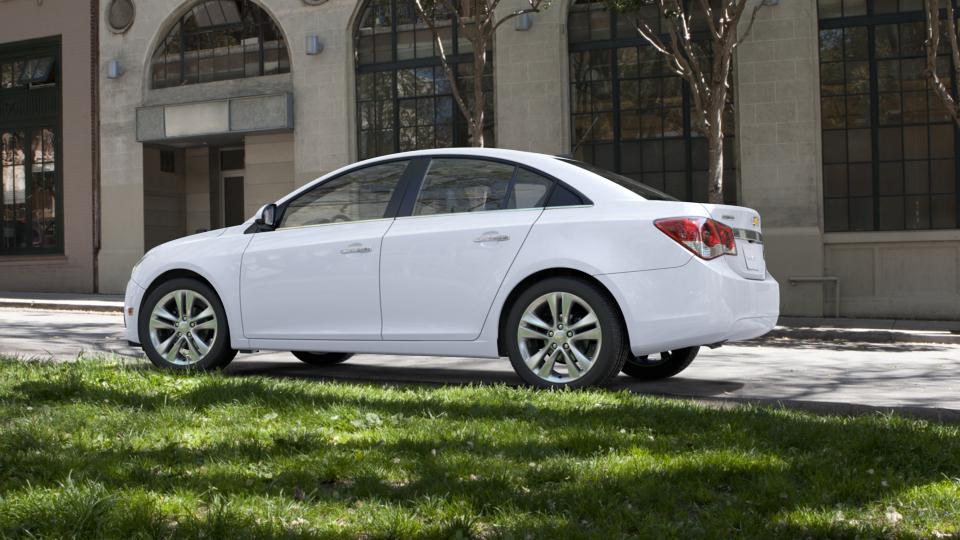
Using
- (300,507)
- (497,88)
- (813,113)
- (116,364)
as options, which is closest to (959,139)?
(813,113)

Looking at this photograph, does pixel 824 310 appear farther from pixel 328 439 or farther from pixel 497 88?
pixel 328 439

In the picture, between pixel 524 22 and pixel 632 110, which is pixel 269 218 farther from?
pixel 524 22

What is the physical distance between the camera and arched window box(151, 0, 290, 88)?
22.1 m

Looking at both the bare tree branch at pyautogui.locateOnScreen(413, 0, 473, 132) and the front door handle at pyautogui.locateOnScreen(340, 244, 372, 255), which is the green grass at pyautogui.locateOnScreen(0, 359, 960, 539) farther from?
the bare tree branch at pyautogui.locateOnScreen(413, 0, 473, 132)

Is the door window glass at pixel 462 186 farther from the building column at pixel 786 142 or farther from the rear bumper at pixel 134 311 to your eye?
the building column at pixel 786 142

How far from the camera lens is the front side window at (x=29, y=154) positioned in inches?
963

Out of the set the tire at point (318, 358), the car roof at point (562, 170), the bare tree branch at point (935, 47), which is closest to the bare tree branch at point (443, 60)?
the bare tree branch at point (935, 47)

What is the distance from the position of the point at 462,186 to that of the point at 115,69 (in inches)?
730

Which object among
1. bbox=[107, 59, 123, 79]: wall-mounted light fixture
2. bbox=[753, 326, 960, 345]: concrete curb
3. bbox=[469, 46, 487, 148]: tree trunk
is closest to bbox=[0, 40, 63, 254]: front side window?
bbox=[107, 59, 123, 79]: wall-mounted light fixture

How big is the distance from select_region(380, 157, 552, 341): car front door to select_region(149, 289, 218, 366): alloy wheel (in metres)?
1.53

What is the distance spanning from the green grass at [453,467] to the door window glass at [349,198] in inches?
74.4

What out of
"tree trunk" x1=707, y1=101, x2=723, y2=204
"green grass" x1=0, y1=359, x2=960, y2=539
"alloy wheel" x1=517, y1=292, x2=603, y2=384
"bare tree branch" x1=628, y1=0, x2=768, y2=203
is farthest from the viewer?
"tree trunk" x1=707, y1=101, x2=723, y2=204

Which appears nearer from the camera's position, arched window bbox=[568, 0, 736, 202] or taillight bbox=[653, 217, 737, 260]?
taillight bbox=[653, 217, 737, 260]

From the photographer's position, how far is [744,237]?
6.80m
